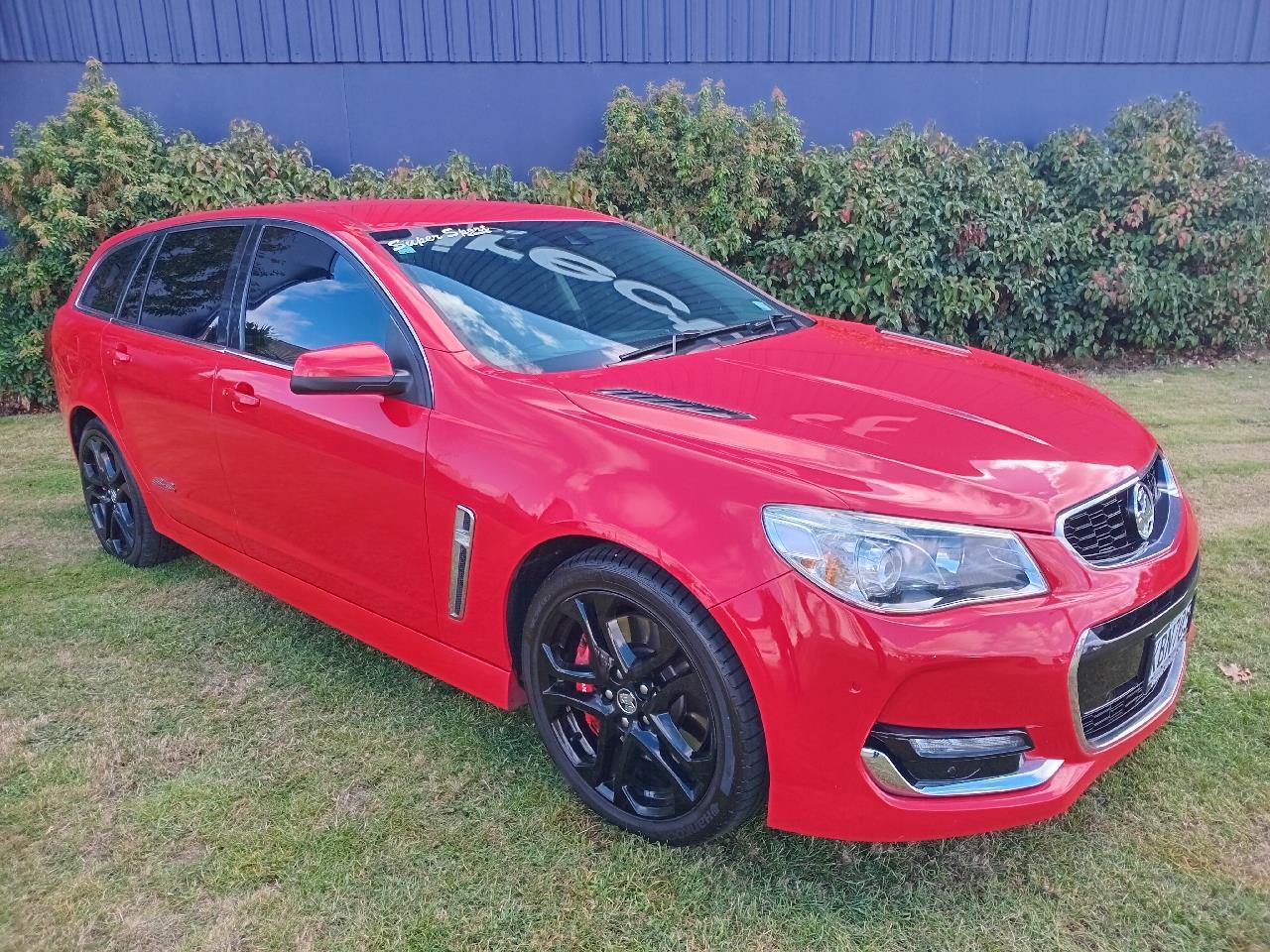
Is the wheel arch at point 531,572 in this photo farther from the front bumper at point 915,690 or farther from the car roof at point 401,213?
the car roof at point 401,213

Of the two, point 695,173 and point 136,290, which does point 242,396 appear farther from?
point 695,173

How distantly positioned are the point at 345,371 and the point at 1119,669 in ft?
6.80

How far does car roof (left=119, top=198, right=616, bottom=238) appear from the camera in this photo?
3193 millimetres

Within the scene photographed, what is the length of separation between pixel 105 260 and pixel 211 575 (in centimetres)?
152

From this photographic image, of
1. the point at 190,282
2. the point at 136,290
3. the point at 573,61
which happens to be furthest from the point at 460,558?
the point at 573,61

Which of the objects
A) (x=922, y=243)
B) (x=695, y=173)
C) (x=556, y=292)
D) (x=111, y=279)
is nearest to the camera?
(x=556, y=292)

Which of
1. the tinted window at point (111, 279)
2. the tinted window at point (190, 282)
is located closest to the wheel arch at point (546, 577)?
the tinted window at point (190, 282)

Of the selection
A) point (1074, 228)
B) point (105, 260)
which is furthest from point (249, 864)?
point (1074, 228)

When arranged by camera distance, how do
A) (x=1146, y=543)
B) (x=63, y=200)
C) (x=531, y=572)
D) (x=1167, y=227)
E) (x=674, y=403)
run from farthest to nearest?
(x=1167, y=227) < (x=63, y=200) < (x=531, y=572) < (x=674, y=403) < (x=1146, y=543)

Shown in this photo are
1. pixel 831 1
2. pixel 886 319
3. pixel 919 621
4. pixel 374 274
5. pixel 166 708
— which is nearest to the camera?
pixel 919 621

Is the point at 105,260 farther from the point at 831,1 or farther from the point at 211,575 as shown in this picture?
the point at 831,1

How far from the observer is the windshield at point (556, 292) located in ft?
9.24

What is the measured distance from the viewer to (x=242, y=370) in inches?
128

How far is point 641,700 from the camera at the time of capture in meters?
2.35
